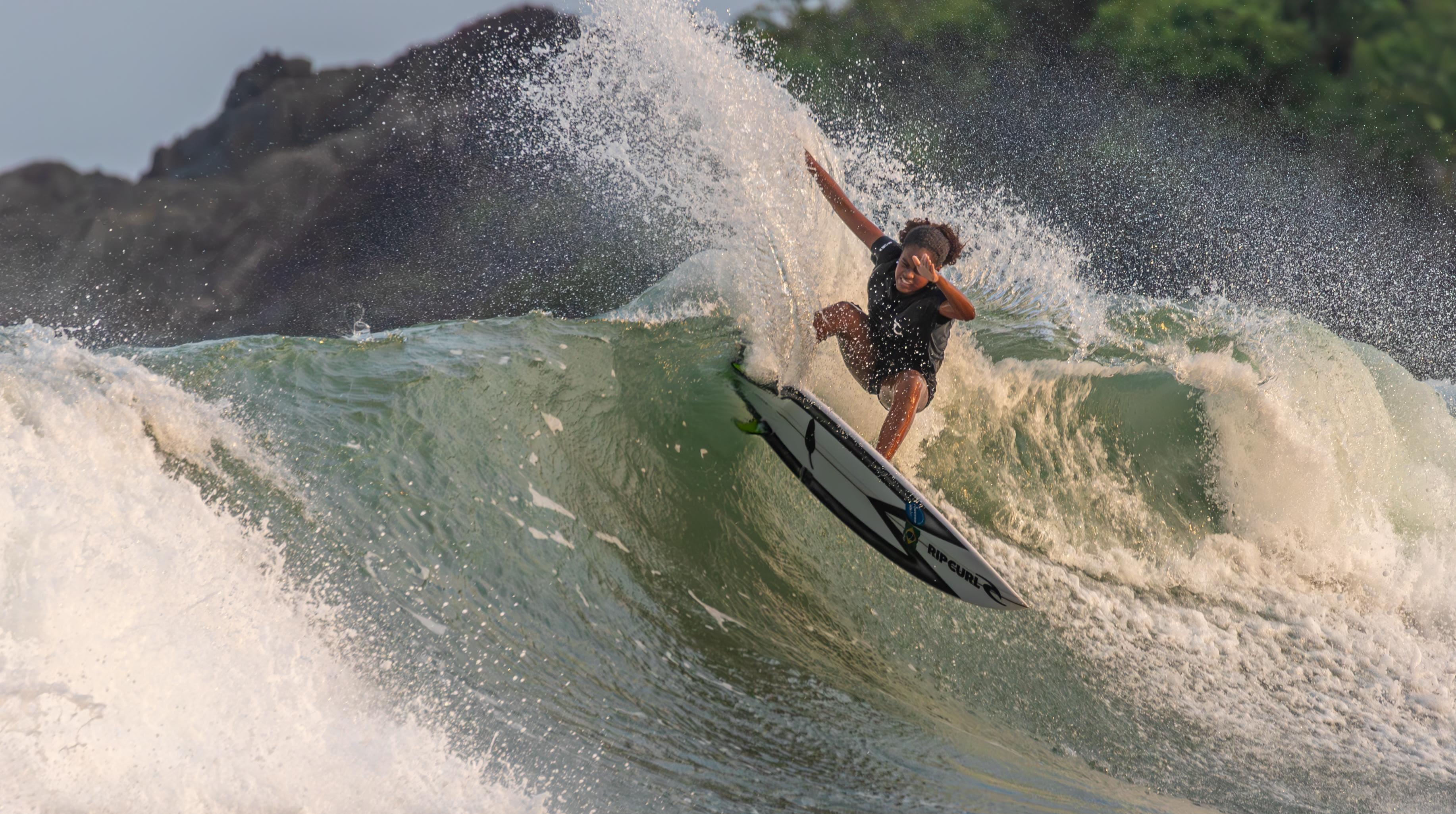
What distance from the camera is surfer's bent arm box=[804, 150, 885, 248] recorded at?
4809 millimetres

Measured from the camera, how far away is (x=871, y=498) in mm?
4191

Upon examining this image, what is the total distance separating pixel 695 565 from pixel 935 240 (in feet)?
6.39

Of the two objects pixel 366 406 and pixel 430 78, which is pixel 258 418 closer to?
pixel 366 406

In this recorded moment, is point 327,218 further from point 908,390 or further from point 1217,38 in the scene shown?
point 908,390

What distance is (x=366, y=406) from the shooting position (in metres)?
4.64

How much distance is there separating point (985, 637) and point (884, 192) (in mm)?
7232

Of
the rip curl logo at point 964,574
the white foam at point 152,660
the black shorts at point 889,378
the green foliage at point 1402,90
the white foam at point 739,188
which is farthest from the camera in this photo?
the green foliage at point 1402,90

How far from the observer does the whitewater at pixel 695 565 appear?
9.11 ft

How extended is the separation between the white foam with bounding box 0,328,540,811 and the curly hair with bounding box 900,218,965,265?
2987 millimetres

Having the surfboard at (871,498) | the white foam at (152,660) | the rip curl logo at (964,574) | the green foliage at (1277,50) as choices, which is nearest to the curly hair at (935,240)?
the surfboard at (871,498)

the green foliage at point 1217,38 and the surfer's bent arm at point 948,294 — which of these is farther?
the green foliage at point 1217,38

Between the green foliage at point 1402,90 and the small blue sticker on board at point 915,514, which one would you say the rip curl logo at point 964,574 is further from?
the green foliage at point 1402,90

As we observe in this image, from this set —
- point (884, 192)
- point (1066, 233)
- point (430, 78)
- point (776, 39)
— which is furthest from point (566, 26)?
point (884, 192)

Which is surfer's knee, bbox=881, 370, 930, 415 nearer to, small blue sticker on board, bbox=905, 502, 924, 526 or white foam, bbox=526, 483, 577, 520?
small blue sticker on board, bbox=905, 502, 924, 526
